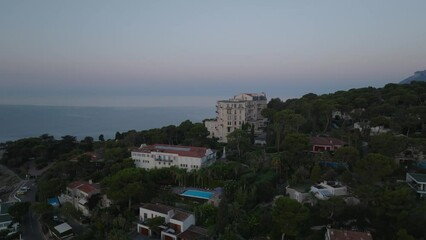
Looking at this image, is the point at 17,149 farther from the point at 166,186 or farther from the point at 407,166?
the point at 407,166

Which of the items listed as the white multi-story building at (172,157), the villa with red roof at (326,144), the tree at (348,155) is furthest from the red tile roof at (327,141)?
the white multi-story building at (172,157)

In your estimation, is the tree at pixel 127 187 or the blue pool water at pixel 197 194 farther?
the blue pool water at pixel 197 194

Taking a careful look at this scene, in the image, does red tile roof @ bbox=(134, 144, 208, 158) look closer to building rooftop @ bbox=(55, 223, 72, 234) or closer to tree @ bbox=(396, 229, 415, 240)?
building rooftop @ bbox=(55, 223, 72, 234)

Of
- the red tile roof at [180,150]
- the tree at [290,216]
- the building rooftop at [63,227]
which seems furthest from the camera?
the red tile roof at [180,150]

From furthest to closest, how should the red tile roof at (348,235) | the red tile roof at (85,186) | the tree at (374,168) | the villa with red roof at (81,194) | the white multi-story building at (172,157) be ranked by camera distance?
the white multi-story building at (172,157), the red tile roof at (85,186), the villa with red roof at (81,194), the tree at (374,168), the red tile roof at (348,235)

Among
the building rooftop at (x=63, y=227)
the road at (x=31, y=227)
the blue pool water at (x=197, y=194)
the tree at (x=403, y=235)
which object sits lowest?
the road at (x=31, y=227)

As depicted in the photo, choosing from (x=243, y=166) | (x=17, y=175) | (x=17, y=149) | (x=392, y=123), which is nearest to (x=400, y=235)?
(x=243, y=166)

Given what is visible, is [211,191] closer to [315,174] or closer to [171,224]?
[171,224]

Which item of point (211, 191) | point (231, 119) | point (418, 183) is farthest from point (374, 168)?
point (231, 119)

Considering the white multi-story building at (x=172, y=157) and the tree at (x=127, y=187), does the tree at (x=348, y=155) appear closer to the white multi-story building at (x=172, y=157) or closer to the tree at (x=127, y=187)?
the white multi-story building at (x=172, y=157)
